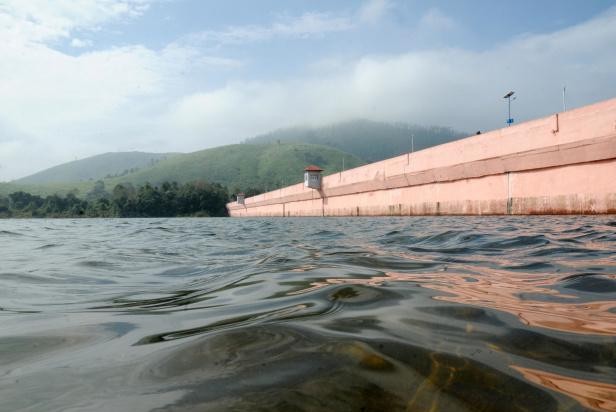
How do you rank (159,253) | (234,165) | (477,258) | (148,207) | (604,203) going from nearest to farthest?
(477,258)
(159,253)
(604,203)
(148,207)
(234,165)

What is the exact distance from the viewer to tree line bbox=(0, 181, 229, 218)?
81812 mm

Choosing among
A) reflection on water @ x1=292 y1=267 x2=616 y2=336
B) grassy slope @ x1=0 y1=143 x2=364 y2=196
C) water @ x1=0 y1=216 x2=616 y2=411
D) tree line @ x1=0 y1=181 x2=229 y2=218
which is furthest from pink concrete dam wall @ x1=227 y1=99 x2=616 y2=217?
grassy slope @ x1=0 y1=143 x2=364 y2=196

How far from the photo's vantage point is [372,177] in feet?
96.1

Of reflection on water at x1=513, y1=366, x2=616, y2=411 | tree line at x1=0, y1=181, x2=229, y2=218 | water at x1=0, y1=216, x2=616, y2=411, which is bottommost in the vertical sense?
water at x1=0, y1=216, x2=616, y2=411

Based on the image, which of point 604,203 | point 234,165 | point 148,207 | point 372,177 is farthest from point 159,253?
point 234,165

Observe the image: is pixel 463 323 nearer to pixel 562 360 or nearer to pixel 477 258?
pixel 562 360

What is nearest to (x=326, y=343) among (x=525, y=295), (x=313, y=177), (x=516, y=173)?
(x=525, y=295)

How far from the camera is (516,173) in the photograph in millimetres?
16562

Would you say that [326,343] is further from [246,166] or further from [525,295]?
[246,166]

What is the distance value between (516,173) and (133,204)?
264 ft

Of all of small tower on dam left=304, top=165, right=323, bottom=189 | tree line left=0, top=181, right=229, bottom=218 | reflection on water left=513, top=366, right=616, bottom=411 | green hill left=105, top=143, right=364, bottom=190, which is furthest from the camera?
green hill left=105, top=143, right=364, bottom=190

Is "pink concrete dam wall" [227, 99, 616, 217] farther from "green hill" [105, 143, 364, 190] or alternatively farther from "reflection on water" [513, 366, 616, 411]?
"green hill" [105, 143, 364, 190]

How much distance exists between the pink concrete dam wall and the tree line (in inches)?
2626

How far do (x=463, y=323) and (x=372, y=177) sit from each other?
2811 centimetres
